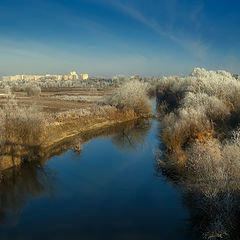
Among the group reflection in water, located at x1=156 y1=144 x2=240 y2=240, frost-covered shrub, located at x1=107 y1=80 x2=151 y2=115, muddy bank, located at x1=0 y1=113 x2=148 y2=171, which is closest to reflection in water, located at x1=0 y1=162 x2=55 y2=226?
muddy bank, located at x1=0 y1=113 x2=148 y2=171

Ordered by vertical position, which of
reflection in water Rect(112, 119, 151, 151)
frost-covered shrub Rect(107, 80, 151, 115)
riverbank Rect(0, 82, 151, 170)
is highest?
frost-covered shrub Rect(107, 80, 151, 115)

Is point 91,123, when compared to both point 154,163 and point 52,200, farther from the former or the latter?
point 52,200

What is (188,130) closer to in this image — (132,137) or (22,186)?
(132,137)

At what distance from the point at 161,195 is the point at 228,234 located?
413cm

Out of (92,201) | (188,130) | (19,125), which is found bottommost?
(92,201)

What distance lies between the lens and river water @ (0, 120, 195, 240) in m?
9.10

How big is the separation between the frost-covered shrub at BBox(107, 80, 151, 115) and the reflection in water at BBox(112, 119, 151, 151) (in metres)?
5.11

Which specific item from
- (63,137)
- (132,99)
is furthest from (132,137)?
(132,99)

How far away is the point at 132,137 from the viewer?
24.0 m

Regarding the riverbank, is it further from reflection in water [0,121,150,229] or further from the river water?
the river water

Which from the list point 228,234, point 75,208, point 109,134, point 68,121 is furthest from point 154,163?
point 68,121

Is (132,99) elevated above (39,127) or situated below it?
above

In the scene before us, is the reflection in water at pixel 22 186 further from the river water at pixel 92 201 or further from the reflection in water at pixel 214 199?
the reflection in water at pixel 214 199

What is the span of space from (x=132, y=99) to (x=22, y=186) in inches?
923
